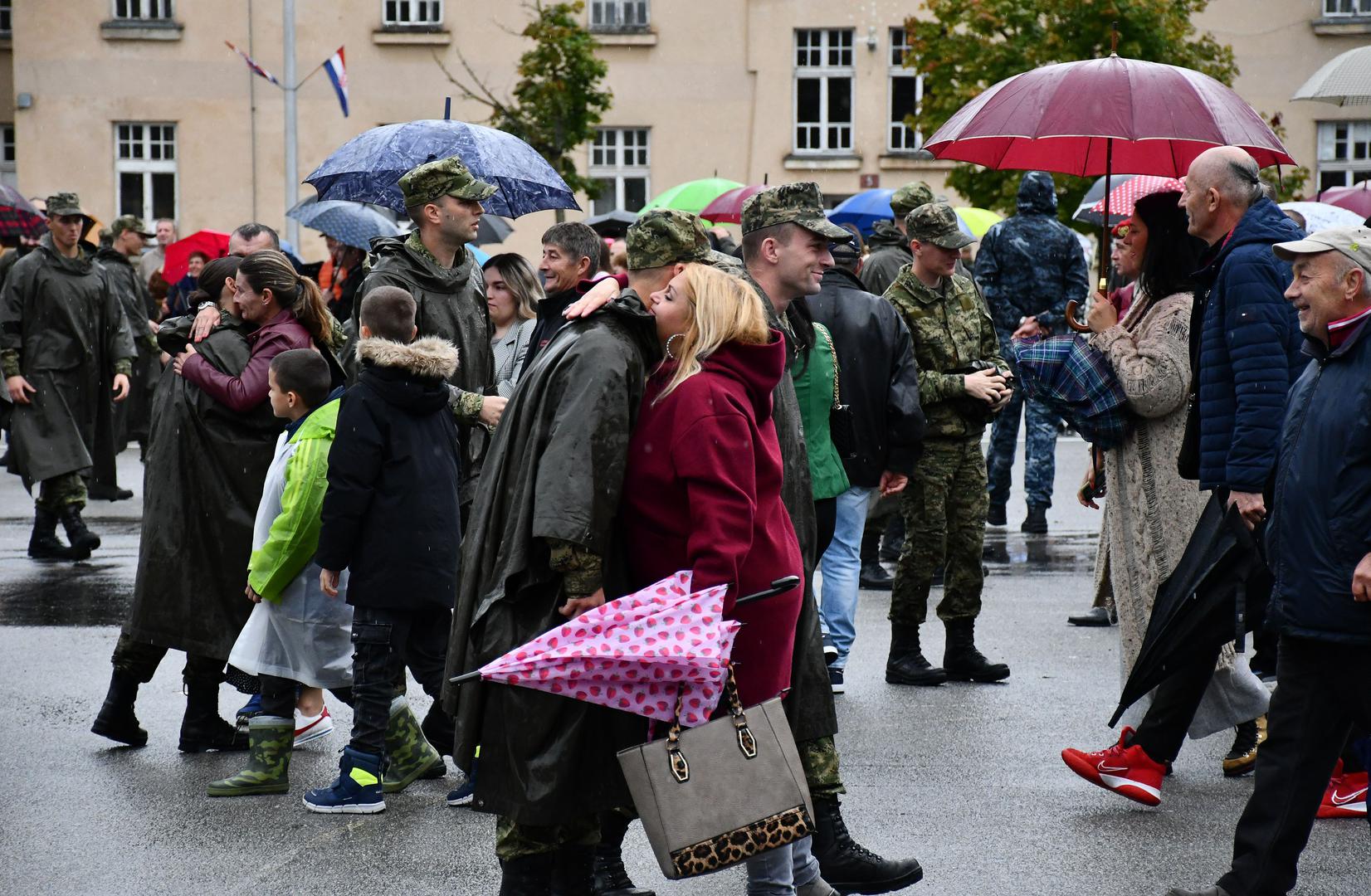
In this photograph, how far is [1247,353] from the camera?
557 cm

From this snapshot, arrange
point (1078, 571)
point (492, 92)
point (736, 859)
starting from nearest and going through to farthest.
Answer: point (736, 859)
point (1078, 571)
point (492, 92)

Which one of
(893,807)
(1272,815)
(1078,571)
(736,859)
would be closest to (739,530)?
(736,859)

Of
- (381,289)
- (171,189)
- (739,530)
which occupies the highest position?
(171,189)

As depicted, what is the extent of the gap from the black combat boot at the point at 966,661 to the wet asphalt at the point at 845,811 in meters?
0.10

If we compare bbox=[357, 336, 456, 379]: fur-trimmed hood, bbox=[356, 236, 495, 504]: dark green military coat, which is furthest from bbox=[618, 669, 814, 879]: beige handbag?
bbox=[356, 236, 495, 504]: dark green military coat

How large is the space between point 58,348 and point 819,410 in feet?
22.8

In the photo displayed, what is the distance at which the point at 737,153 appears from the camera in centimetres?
3175

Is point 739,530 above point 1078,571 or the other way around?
above

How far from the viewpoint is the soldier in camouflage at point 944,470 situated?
767 centimetres

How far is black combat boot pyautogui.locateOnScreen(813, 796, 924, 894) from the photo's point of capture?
5012 millimetres

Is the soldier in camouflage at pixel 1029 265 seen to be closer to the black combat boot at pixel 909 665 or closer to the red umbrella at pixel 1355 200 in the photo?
the black combat boot at pixel 909 665

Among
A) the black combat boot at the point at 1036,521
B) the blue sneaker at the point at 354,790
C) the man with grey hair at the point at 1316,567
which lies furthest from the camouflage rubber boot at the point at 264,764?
the black combat boot at the point at 1036,521

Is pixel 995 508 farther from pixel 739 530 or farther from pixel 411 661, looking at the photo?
pixel 739 530

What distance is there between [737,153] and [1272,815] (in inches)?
1094
